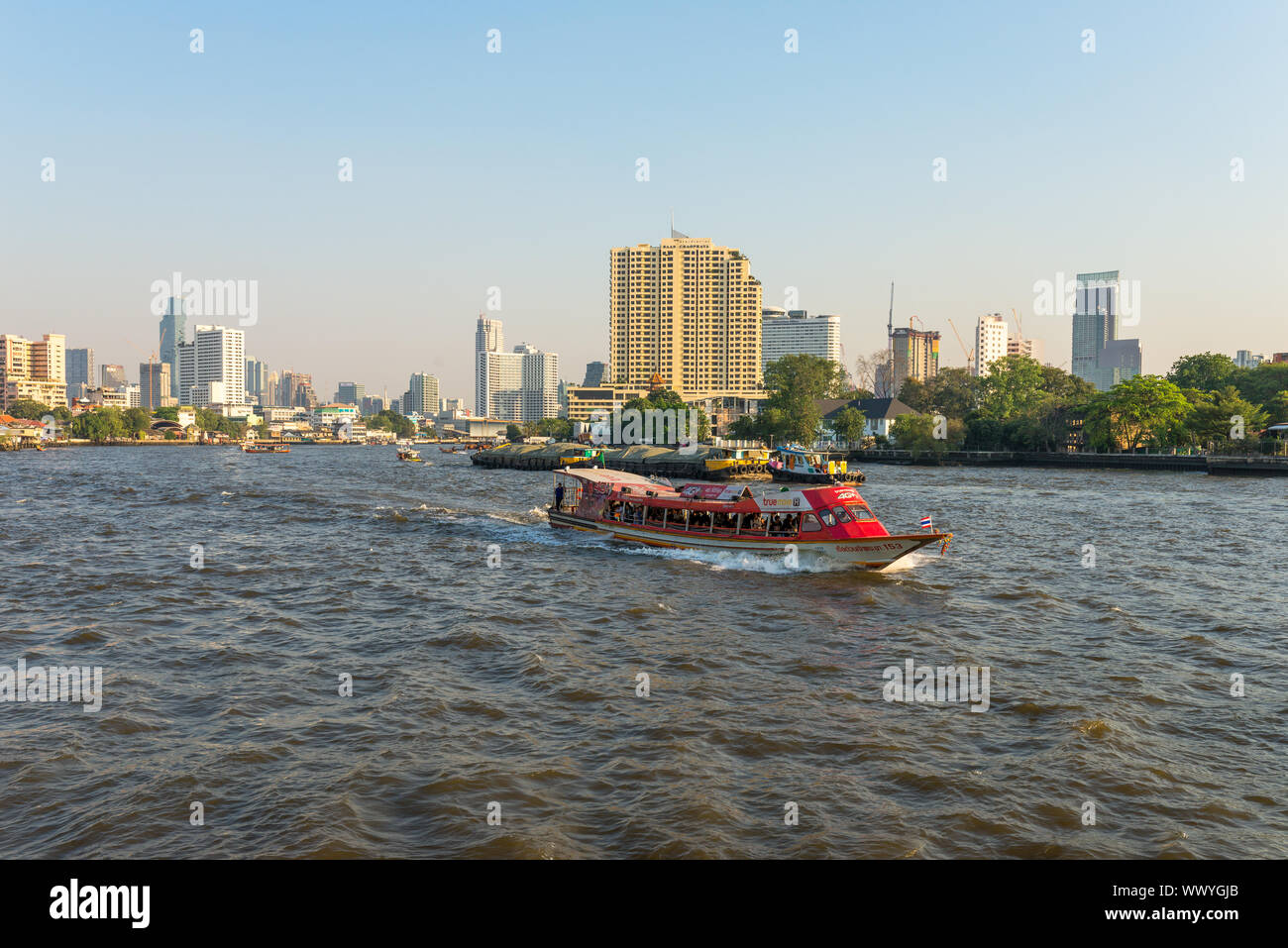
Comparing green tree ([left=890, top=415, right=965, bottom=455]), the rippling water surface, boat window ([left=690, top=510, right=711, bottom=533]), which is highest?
green tree ([left=890, top=415, right=965, bottom=455])

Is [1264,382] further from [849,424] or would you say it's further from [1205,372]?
[849,424]

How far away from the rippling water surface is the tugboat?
49.5 metres

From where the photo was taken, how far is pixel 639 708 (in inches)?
669

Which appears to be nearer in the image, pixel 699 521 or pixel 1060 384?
pixel 699 521

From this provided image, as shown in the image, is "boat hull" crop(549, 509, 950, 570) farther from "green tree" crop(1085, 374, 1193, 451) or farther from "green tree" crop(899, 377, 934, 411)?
"green tree" crop(899, 377, 934, 411)

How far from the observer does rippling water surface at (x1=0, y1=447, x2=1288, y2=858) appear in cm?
1188

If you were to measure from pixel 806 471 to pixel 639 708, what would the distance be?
77.7m

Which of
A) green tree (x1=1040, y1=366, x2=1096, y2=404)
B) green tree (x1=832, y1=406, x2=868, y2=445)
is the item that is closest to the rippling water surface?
green tree (x1=832, y1=406, x2=868, y2=445)

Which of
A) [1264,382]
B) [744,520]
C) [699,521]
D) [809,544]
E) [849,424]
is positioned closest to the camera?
[809,544]

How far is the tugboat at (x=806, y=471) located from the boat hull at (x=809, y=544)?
47802 millimetres

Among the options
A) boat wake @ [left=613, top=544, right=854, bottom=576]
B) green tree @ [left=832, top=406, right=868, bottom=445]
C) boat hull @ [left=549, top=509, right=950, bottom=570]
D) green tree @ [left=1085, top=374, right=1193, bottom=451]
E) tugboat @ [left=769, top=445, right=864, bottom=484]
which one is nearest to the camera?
boat hull @ [left=549, top=509, right=950, bottom=570]

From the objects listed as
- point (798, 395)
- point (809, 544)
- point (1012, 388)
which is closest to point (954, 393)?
point (1012, 388)
